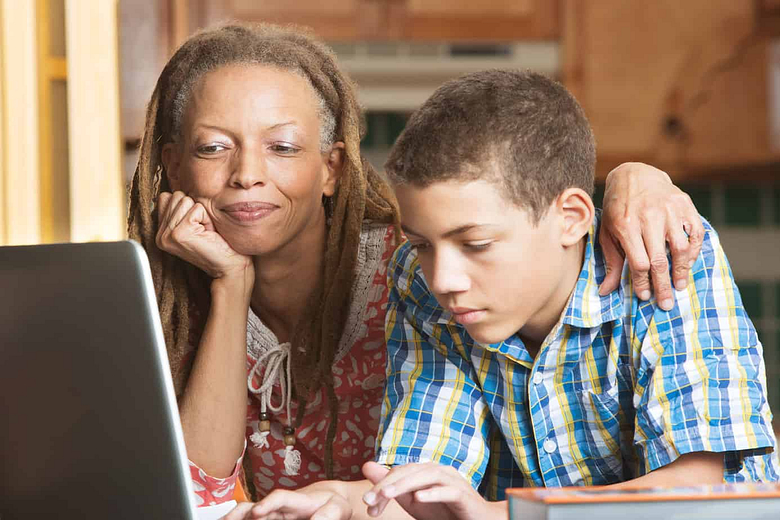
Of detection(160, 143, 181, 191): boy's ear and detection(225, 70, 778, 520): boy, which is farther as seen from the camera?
detection(160, 143, 181, 191): boy's ear

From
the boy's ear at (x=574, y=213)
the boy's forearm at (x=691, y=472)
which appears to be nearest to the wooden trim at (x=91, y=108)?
the boy's ear at (x=574, y=213)

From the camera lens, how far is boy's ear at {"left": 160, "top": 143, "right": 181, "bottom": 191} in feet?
4.04

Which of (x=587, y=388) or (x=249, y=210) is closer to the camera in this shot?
(x=587, y=388)

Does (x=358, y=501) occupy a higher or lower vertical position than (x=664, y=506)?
lower

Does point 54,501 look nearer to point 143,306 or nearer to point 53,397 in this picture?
point 53,397

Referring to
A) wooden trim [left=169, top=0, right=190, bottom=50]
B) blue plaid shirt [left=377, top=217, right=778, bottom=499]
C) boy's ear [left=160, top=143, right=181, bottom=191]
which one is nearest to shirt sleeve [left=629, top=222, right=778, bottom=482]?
blue plaid shirt [left=377, top=217, right=778, bottom=499]

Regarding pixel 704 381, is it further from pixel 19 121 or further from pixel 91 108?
pixel 19 121

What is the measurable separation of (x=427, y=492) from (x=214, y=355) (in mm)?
512

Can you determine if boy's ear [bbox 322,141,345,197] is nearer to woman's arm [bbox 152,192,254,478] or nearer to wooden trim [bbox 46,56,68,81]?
woman's arm [bbox 152,192,254,478]

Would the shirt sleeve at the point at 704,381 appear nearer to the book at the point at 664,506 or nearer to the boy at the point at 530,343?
the boy at the point at 530,343

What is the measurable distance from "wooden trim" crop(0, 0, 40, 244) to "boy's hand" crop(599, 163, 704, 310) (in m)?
0.93

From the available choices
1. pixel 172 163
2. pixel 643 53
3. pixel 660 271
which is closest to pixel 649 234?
pixel 660 271

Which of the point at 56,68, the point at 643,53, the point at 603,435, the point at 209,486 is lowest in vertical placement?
the point at 209,486

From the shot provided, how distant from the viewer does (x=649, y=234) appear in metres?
0.92
